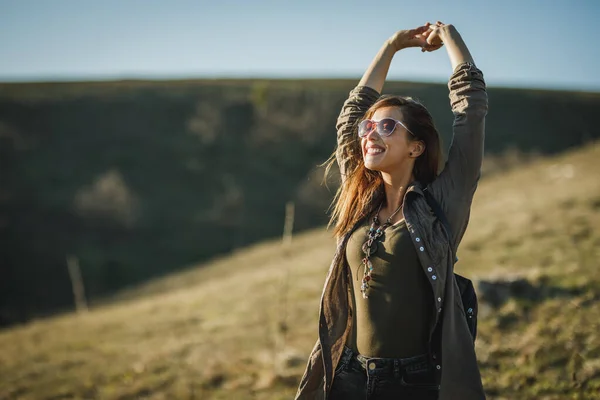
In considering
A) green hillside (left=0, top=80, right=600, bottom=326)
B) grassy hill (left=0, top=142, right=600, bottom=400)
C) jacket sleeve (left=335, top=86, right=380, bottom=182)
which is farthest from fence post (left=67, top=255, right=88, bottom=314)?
jacket sleeve (left=335, top=86, right=380, bottom=182)

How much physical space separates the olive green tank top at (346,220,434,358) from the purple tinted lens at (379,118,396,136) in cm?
47

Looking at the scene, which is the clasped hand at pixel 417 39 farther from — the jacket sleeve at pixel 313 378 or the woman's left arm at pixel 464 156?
the jacket sleeve at pixel 313 378

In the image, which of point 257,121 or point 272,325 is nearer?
point 272,325

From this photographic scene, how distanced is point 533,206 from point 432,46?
1187 cm

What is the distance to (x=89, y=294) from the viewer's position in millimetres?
31531

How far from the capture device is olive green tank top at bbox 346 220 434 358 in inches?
86.9

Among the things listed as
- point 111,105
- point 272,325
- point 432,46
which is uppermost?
point 111,105

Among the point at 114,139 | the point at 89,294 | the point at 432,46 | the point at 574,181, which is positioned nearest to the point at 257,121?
the point at 114,139

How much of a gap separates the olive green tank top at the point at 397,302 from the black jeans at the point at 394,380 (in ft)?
0.14

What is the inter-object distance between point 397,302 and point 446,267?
28cm

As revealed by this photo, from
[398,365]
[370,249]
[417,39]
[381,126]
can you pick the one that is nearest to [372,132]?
[381,126]

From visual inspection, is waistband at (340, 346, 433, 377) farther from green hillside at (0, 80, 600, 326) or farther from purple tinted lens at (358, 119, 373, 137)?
green hillside at (0, 80, 600, 326)

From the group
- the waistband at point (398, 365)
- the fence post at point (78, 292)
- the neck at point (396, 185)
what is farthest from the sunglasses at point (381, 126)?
the fence post at point (78, 292)

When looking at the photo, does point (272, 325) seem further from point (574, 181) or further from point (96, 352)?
point (574, 181)
